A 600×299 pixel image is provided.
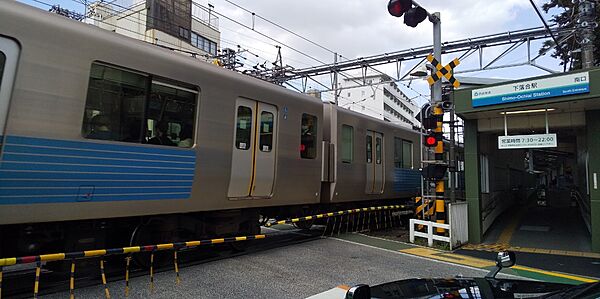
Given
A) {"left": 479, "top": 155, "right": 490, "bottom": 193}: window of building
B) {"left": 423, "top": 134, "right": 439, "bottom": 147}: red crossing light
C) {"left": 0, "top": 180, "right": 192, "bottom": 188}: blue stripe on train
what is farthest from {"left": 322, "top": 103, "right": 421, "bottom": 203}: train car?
{"left": 0, "top": 180, "right": 192, "bottom": 188}: blue stripe on train

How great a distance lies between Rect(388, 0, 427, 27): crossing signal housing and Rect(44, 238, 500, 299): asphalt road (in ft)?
15.7

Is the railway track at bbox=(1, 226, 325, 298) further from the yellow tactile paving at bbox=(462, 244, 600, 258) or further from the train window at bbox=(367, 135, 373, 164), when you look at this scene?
the yellow tactile paving at bbox=(462, 244, 600, 258)

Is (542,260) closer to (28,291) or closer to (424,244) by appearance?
(424,244)

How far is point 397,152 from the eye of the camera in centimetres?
1252

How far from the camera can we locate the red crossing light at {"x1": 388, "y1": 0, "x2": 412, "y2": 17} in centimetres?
754

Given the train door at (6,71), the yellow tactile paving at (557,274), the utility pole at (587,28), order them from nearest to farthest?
1. the train door at (6,71)
2. the yellow tactile paving at (557,274)
3. the utility pole at (587,28)

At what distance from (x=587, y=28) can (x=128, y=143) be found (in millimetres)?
12153

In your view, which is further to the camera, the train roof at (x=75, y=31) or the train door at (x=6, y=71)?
the train roof at (x=75, y=31)

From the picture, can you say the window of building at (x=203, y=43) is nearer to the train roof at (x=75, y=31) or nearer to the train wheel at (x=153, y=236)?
the train roof at (x=75, y=31)

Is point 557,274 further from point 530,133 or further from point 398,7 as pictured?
point 398,7

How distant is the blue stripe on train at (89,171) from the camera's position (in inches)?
165

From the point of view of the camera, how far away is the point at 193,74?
6098mm

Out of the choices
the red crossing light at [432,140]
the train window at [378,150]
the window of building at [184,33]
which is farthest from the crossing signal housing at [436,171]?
the window of building at [184,33]

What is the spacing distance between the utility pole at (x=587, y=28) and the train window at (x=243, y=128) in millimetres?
9669
